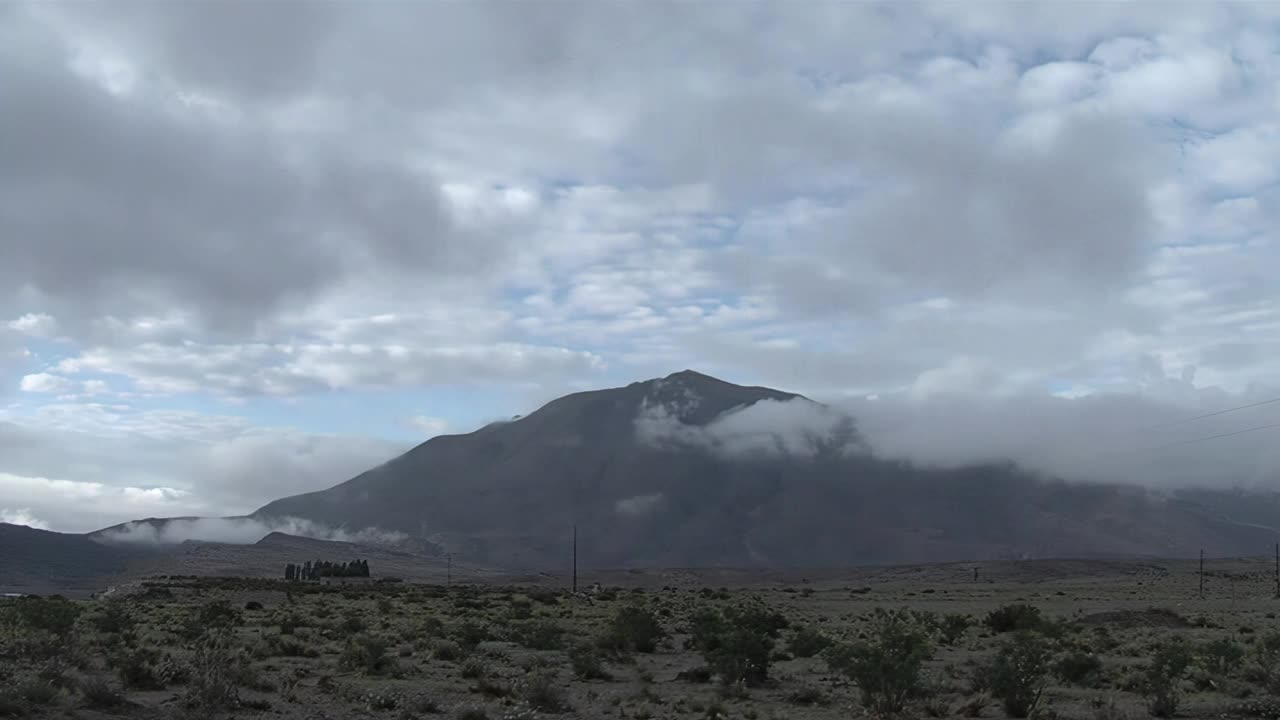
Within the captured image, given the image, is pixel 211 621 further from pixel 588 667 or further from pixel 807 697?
pixel 807 697

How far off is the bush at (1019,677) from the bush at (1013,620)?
25501 millimetres

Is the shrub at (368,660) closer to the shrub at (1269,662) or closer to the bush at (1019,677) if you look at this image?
the bush at (1019,677)

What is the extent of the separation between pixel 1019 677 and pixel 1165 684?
130 inches

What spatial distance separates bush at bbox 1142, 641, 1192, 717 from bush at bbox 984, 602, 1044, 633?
20.5m

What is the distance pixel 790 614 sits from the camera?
221 feet

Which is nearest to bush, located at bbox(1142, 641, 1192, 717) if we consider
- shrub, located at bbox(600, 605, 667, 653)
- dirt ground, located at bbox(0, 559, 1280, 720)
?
dirt ground, located at bbox(0, 559, 1280, 720)

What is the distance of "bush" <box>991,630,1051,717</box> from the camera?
2409 centimetres

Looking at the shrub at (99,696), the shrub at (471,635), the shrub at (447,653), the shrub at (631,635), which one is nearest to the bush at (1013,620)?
the shrub at (631,635)

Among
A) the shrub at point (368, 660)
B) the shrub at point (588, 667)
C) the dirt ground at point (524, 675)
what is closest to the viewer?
the dirt ground at point (524, 675)

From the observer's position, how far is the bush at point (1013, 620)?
49562mm

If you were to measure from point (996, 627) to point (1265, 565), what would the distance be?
535ft

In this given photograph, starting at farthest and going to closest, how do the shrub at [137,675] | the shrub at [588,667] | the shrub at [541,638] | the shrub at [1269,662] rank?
1. the shrub at [541,638]
2. the shrub at [588,667]
3. the shrub at [1269,662]
4. the shrub at [137,675]

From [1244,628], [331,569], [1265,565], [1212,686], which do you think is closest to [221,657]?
[1212,686]

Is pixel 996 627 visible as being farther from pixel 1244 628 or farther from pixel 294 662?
pixel 294 662
